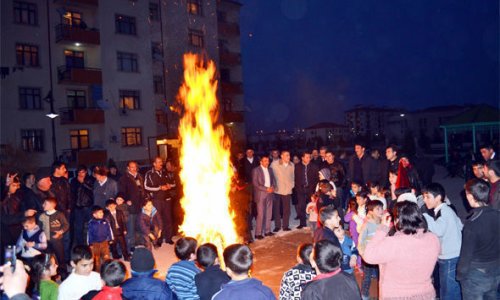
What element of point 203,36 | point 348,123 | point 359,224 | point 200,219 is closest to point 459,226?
point 359,224

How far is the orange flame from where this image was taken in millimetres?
9047

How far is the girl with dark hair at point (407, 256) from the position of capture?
3885 millimetres

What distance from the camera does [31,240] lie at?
6965 mm

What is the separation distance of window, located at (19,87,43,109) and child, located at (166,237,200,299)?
25.3 metres

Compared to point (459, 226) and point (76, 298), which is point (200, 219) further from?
point (459, 226)

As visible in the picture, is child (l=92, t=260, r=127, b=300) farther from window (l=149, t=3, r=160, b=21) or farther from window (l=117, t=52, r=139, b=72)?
window (l=149, t=3, r=160, b=21)

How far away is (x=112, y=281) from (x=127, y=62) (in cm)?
2839

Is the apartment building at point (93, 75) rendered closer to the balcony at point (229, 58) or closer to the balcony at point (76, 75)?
the balcony at point (76, 75)

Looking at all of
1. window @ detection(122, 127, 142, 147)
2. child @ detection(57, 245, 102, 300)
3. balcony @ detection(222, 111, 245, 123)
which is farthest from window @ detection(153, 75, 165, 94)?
child @ detection(57, 245, 102, 300)

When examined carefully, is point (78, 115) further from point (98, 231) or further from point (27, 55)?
point (98, 231)

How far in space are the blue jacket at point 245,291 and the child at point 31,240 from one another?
4.82 metres

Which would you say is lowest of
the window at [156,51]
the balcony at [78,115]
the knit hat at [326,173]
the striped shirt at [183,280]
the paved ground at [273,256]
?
the paved ground at [273,256]

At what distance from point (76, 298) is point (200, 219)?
462cm

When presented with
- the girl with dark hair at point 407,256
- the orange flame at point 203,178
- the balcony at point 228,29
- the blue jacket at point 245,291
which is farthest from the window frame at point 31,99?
the girl with dark hair at point 407,256
